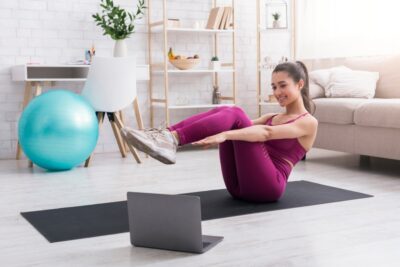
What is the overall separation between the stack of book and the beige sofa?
4.15 ft

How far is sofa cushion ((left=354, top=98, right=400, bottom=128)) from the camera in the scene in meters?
3.81

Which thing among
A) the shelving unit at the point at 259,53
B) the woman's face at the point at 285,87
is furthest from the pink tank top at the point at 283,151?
the shelving unit at the point at 259,53

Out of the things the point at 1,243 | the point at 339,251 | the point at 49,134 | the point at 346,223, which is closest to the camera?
the point at 339,251

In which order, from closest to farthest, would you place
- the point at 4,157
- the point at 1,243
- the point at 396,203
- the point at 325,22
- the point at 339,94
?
the point at 1,243
the point at 396,203
the point at 339,94
the point at 4,157
the point at 325,22

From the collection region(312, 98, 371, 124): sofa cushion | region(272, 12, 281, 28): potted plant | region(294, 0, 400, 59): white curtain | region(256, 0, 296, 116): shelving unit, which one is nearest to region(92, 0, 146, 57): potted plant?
region(256, 0, 296, 116): shelving unit

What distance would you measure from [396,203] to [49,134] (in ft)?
7.65

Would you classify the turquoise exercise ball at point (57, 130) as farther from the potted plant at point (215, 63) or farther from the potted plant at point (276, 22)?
the potted plant at point (276, 22)

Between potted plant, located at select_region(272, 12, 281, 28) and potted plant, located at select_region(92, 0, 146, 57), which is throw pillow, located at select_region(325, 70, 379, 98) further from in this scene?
potted plant, located at select_region(92, 0, 146, 57)

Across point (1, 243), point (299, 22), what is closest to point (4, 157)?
point (1, 243)

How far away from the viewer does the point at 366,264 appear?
2.05 metres

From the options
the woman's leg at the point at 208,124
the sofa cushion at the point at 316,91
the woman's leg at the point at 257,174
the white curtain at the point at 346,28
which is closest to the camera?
the woman's leg at the point at 208,124

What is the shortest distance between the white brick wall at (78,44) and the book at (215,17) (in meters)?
0.27

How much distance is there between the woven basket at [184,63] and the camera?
5.44 metres

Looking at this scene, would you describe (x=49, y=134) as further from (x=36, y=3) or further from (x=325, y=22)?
(x=325, y=22)
